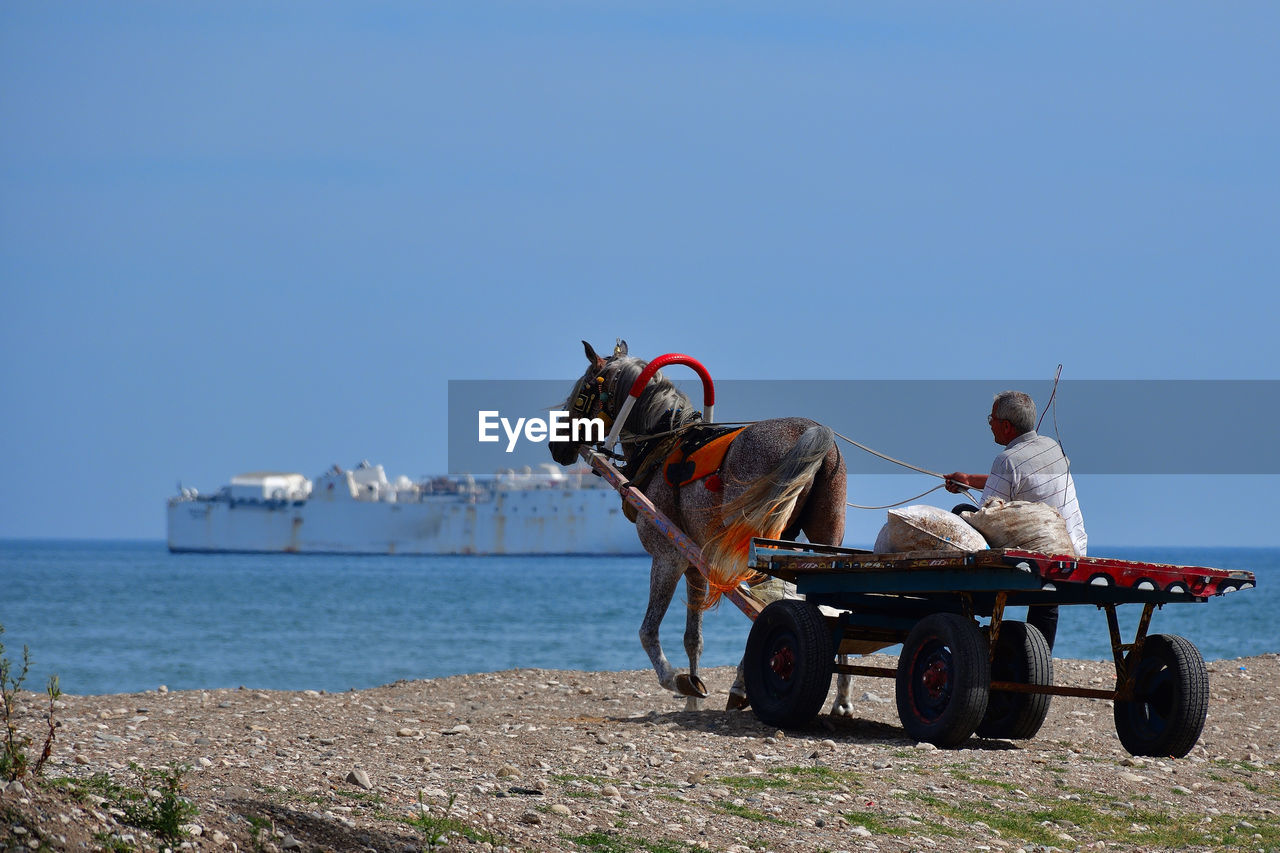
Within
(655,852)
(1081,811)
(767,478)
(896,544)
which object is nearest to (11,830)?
(655,852)

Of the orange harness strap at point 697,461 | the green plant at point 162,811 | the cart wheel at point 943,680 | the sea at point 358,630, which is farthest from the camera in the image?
the sea at point 358,630

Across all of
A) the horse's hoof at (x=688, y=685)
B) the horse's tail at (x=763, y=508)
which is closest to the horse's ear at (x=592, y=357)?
the horse's tail at (x=763, y=508)

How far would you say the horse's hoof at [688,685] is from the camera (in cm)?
900

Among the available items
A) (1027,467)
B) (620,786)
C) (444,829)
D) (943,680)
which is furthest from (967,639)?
(444,829)

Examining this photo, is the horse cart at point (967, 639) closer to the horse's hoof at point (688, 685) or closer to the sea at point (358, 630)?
the horse's hoof at point (688, 685)

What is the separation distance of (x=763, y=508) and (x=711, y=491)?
26.0 inches

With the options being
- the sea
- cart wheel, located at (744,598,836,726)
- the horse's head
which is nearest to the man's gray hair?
cart wheel, located at (744,598,836,726)

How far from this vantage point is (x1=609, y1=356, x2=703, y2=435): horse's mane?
31.3ft

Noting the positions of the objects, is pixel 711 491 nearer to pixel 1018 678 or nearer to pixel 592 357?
pixel 592 357

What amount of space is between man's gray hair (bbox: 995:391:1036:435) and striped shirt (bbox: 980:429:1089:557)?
0.14m

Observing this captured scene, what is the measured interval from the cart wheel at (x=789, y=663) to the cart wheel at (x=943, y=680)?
487 mm

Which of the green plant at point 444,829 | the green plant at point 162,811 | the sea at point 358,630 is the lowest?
the sea at point 358,630

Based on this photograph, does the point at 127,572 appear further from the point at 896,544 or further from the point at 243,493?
the point at 896,544

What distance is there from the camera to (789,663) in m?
7.88
